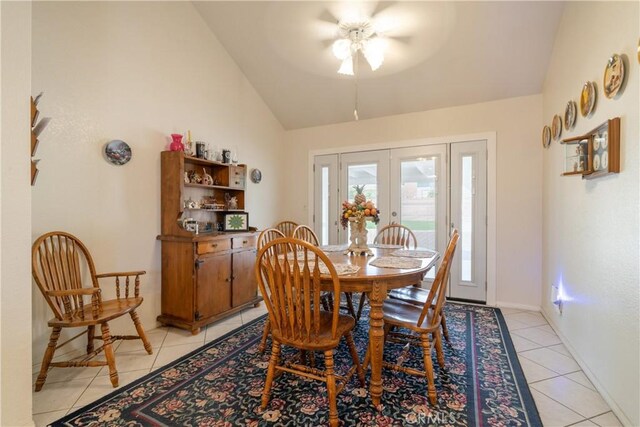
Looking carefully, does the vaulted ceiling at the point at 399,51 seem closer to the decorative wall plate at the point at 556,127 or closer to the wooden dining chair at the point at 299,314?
the decorative wall plate at the point at 556,127

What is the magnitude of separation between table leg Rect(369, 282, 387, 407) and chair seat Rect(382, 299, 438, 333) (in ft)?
0.61

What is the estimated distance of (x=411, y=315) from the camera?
1889 millimetres

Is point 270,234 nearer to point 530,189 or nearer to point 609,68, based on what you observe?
point 609,68

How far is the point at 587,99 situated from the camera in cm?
199

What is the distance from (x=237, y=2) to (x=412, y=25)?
175cm

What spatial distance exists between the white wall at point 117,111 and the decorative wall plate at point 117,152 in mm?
53

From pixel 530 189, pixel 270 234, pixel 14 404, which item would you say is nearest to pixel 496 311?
pixel 530 189

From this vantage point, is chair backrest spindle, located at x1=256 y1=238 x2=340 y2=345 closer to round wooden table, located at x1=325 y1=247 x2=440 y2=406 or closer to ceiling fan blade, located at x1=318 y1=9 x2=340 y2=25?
round wooden table, located at x1=325 y1=247 x2=440 y2=406

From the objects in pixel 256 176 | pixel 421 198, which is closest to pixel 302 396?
pixel 421 198

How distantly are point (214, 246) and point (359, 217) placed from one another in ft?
4.78

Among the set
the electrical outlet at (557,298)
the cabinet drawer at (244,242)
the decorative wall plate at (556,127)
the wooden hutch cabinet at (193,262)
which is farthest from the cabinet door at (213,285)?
the decorative wall plate at (556,127)

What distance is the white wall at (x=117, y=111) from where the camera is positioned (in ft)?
6.96

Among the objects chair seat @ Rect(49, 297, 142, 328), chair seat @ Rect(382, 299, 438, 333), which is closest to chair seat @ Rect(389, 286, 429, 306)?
chair seat @ Rect(382, 299, 438, 333)

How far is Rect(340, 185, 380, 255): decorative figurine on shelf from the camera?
2322 millimetres
